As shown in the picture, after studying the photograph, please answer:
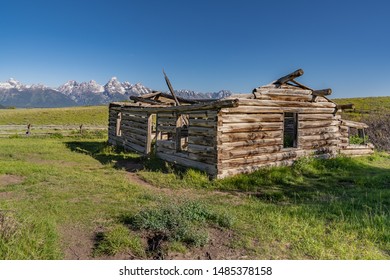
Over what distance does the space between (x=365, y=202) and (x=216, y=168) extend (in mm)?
4450

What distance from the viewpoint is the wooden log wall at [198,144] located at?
953 centimetres

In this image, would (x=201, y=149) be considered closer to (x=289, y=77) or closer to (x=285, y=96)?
(x=285, y=96)

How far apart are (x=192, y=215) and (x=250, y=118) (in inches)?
235

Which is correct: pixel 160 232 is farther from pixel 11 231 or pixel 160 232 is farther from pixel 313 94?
pixel 313 94

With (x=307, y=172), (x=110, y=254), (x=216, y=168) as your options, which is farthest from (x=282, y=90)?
(x=110, y=254)

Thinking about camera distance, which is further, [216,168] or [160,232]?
[216,168]

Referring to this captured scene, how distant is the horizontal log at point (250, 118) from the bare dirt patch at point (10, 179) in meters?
7.31

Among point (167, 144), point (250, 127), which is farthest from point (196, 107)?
point (167, 144)

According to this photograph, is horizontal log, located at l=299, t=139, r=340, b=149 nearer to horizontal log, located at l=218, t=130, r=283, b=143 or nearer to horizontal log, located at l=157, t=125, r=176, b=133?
horizontal log, located at l=218, t=130, r=283, b=143

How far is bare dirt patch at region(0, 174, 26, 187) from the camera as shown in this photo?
851 cm

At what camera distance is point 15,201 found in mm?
6559

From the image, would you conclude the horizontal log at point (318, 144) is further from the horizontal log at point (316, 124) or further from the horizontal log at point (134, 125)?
the horizontal log at point (134, 125)

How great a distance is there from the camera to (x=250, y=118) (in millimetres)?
10328

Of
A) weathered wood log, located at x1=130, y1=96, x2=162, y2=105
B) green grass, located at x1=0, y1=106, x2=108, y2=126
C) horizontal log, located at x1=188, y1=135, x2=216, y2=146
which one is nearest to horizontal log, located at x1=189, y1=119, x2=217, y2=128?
horizontal log, located at x1=188, y1=135, x2=216, y2=146
